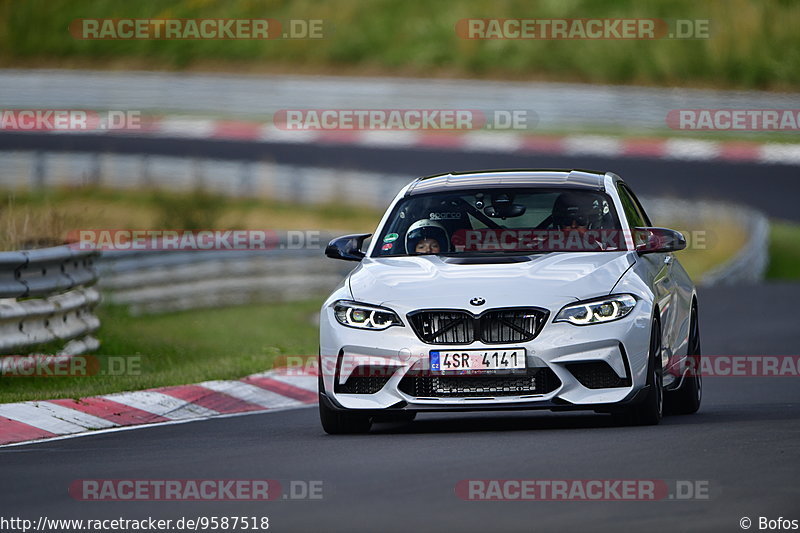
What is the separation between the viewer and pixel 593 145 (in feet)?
115

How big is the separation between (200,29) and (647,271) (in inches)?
1535

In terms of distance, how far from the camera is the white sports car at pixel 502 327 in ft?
31.3

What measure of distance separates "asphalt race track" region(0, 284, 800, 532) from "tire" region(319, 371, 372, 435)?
8 centimetres

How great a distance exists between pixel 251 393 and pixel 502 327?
3.68 m

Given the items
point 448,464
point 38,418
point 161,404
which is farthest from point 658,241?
point 38,418

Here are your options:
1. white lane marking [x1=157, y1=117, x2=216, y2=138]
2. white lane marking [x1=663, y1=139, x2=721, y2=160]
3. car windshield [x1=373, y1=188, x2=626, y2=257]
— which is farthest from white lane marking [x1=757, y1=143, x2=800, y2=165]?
car windshield [x1=373, y1=188, x2=626, y2=257]

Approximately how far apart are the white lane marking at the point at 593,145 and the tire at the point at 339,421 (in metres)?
25.0

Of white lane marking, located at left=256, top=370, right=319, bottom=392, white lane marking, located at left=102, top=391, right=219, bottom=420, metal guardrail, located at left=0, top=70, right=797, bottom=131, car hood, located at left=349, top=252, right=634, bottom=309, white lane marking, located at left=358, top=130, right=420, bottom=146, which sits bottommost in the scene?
white lane marking, located at left=256, top=370, right=319, bottom=392

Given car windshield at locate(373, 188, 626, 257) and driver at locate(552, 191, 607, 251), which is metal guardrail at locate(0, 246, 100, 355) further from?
driver at locate(552, 191, 607, 251)

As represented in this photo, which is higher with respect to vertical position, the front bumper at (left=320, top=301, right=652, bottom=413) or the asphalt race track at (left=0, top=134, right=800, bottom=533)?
the front bumper at (left=320, top=301, right=652, bottom=413)

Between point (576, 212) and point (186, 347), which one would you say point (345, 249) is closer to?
point (576, 212)

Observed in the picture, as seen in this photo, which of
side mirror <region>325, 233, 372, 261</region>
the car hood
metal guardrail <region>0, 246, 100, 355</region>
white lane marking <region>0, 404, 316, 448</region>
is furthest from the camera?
metal guardrail <region>0, 246, 100, 355</region>

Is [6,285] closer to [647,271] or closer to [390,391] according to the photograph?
[390,391]

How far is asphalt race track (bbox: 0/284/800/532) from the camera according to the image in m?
6.84
